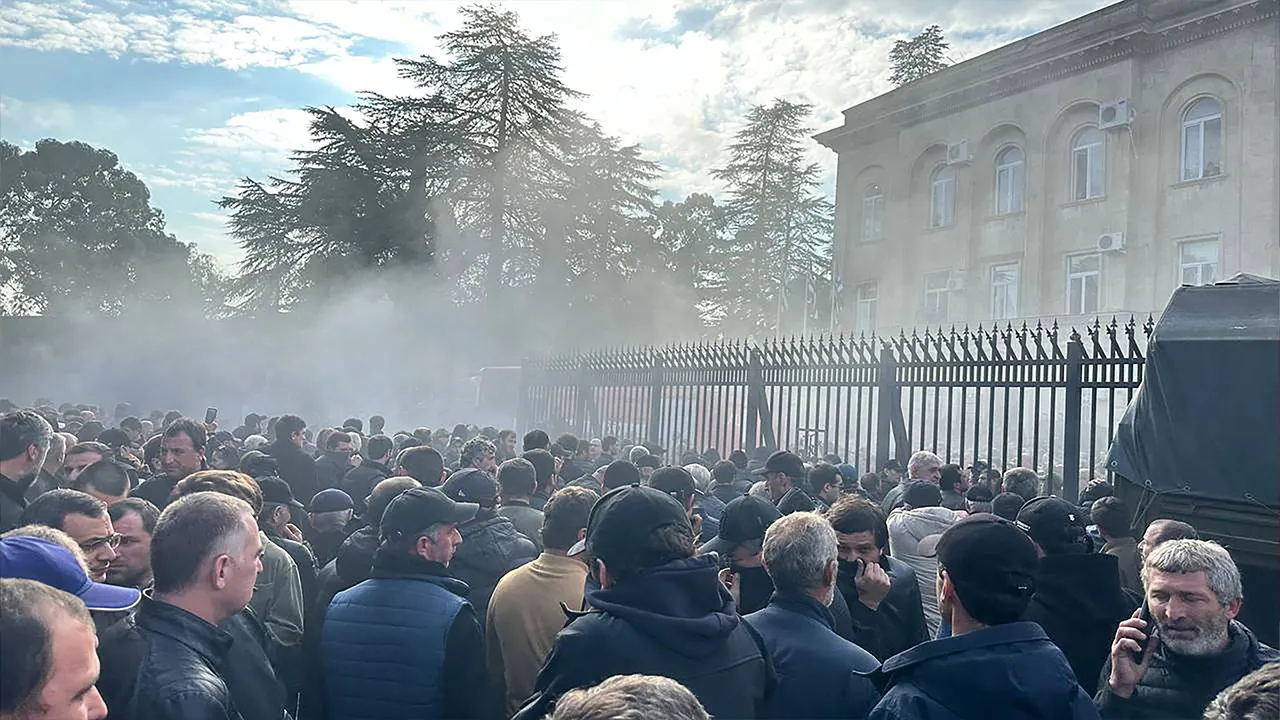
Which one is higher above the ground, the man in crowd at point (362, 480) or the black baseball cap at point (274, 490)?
the black baseball cap at point (274, 490)

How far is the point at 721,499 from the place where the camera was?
7.02 metres

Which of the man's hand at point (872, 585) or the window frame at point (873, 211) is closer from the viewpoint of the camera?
the man's hand at point (872, 585)

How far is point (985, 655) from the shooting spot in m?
2.38

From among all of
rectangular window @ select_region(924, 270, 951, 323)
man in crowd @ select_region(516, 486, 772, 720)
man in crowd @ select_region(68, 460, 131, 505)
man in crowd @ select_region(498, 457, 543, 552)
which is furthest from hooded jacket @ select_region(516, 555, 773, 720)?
rectangular window @ select_region(924, 270, 951, 323)

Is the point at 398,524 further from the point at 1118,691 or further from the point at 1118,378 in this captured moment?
the point at 1118,378

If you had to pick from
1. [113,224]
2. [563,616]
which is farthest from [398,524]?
[113,224]

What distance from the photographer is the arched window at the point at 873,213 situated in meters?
28.5

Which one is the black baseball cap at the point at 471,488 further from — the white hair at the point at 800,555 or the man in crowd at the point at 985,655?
the man in crowd at the point at 985,655

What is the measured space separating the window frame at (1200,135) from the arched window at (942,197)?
6.29 meters

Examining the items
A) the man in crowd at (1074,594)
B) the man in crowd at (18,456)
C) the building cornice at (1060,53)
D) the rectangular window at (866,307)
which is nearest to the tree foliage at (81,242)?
the rectangular window at (866,307)

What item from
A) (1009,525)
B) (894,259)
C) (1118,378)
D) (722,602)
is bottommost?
(722,602)

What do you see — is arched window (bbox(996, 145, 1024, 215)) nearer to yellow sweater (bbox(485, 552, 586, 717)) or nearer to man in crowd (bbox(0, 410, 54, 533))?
yellow sweater (bbox(485, 552, 586, 717))

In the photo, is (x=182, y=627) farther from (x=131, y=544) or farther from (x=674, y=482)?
(x=674, y=482)

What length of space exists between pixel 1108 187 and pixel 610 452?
17.2m
